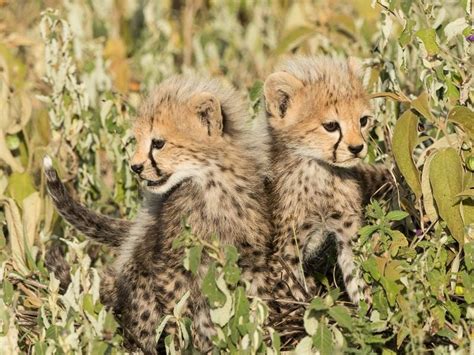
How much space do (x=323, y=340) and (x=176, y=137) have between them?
45.9 inches

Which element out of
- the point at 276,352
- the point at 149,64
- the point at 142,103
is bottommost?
the point at 149,64

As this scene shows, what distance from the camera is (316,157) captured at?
427 cm

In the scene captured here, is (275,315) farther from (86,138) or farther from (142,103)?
(86,138)

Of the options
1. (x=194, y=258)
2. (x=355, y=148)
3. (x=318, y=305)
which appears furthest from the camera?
(x=355, y=148)

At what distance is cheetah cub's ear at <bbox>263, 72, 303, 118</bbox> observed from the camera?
432 cm

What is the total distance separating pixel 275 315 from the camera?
415 centimetres

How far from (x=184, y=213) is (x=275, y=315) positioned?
52cm

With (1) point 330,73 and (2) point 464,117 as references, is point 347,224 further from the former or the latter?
(2) point 464,117

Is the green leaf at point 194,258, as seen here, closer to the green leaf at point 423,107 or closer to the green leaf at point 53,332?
the green leaf at point 53,332

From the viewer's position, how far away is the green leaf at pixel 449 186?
12.4ft

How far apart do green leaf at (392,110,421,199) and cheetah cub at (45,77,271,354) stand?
25.7 inches

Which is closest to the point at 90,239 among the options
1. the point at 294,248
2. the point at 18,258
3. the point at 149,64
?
the point at 18,258

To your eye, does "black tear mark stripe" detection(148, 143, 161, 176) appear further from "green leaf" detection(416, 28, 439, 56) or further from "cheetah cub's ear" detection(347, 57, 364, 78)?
"green leaf" detection(416, 28, 439, 56)

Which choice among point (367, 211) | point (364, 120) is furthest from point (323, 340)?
point (364, 120)
